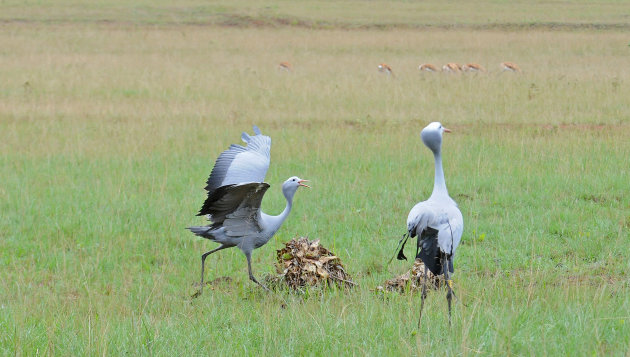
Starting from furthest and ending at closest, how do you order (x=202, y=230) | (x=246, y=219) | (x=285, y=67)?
(x=285, y=67) → (x=202, y=230) → (x=246, y=219)

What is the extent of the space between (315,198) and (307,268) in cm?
285

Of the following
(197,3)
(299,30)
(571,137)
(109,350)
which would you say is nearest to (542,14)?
(299,30)

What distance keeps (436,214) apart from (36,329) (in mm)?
2315

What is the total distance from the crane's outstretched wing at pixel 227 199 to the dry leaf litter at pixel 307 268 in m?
0.50

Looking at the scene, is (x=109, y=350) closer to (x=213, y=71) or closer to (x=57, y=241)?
(x=57, y=241)

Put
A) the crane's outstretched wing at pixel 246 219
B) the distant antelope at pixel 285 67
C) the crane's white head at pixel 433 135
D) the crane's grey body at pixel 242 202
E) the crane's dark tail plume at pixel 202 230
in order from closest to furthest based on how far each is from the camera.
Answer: the crane's white head at pixel 433 135 < the crane's grey body at pixel 242 202 < the crane's outstretched wing at pixel 246 219 < the crane's dark tail plume at pixel 202 230 < the distant antelope at pixel 285 67

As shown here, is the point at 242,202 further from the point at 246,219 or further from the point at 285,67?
the point at 285,67

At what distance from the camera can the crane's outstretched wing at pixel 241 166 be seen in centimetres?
608

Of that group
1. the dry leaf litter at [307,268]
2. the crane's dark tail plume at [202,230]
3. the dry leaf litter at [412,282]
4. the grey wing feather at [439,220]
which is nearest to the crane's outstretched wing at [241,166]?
the crane's dark tail plume at [202,230]

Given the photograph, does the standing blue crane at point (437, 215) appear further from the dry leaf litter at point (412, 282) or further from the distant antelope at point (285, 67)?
the distant antelope at point (285, 67)

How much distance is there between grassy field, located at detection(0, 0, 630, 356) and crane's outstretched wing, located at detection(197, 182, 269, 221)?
0.60 m

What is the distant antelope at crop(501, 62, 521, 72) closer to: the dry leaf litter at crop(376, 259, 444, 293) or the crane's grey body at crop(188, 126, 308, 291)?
the crane's grey body at crop(188, 126, 308, 291)

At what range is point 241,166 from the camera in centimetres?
616

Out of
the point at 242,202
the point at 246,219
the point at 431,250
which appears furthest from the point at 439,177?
the point at 246,219
